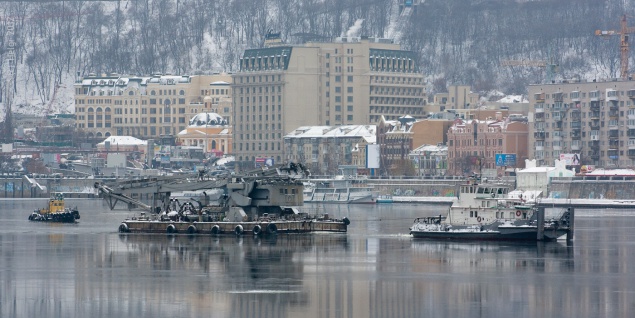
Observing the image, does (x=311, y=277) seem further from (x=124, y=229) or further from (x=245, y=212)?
(x=124, y=229)

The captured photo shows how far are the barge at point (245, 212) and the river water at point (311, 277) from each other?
218cm

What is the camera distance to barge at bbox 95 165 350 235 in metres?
138

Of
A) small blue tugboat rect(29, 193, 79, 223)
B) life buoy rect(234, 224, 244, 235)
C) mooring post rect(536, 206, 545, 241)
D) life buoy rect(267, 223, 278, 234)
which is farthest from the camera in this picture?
small blue tugboat rect(29, 193, 79, 223)

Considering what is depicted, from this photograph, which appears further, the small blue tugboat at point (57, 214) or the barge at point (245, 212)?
the small blue tugboat at point (57, 214)

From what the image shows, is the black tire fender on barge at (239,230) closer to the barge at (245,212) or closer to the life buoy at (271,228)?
the barge at (245,212)

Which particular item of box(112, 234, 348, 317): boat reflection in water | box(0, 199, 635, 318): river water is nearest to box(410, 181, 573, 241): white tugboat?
box(0, 199, 635, 318): river water

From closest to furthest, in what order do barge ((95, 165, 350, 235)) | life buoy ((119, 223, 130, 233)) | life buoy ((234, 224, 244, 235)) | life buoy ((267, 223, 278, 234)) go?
life buoy ((267, 223, 278, 234)) → life buoy ((234, 224, 244, 235)) → barge ((95, 165, 350, 235)) → life buoy ((119, 223, 130, 233))

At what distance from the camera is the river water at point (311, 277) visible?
86.9 m

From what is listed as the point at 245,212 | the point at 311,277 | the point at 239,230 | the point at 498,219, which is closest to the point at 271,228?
the point at 239,230

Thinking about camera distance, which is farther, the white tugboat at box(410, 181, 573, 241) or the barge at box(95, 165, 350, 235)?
the barge at box(95, 165, 350, 235)

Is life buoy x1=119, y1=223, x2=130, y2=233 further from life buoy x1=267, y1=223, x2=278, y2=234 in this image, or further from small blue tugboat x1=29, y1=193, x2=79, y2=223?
small blue tugboat x1=29, y1=193, x2=79, y2=223

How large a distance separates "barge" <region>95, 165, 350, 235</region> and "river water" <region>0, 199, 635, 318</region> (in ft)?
7.15

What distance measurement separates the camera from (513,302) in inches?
3521

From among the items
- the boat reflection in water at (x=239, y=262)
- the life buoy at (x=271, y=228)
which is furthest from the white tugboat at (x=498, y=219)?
the life buoy at (x=271, y=228)
